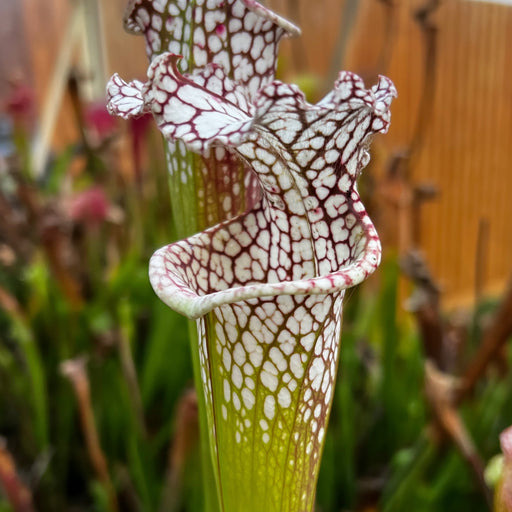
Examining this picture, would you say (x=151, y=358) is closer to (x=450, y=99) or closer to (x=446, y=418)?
(x=446, y=418)

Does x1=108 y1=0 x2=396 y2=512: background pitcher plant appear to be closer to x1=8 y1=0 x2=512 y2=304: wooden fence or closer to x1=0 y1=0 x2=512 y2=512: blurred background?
x1=0 y1=0 x2=512 y2=512: blurred background

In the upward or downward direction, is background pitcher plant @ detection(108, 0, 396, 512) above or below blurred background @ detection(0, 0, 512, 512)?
above

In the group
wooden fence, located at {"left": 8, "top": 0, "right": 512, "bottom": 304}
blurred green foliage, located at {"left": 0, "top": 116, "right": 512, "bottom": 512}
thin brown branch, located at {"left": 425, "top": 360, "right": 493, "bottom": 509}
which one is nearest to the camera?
thin brown branch, located at {"left": 425, "top": 360, "right": 493, "bottom": 509}

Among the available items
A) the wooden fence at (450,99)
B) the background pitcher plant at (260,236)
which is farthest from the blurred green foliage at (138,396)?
the wooden fence at (450,99)

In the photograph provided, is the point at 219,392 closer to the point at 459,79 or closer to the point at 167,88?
the point at 167,88

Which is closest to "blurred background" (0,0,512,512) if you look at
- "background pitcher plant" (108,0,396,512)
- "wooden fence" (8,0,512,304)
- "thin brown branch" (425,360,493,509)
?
"thin brown branch" (425,360,493,509)

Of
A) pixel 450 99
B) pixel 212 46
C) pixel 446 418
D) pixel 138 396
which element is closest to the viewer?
pixel 212 46

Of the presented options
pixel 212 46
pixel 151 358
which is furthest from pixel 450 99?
pixel 212 46
